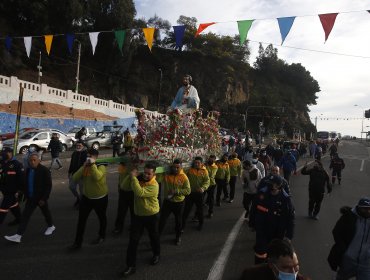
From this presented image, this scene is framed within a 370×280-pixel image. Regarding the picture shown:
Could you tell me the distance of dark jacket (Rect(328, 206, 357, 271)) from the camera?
427 centimetres

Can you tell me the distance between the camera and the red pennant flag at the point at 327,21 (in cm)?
1062

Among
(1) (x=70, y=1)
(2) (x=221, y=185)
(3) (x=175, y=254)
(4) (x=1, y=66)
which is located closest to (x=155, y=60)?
(1) (x=70, y=1)

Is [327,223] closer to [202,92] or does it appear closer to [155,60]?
[155,60]

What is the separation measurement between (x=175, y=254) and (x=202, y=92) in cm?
5695

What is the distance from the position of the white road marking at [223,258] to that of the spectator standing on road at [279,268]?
2631 mm

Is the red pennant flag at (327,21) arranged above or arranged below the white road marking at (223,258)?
above

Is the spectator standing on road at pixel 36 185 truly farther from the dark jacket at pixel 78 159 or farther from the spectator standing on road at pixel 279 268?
the spectator standing on road at pixel 279 268

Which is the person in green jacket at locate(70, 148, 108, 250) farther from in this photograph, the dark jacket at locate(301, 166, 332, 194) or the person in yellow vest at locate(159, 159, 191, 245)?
the dark jacket at locate(301, 166, 332, 194)

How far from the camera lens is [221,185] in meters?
9.78

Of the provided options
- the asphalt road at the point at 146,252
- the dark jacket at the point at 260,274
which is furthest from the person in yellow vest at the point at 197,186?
the dark jacket at the point at 260,274

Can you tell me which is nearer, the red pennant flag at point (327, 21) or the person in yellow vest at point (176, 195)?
the person in yellow vest at point (176, 195)

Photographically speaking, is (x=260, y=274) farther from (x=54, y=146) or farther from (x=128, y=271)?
(x=54, y=146)

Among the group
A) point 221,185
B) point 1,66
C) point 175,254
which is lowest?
point 175,254

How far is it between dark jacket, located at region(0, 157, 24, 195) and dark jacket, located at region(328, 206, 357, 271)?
18.4 feet
